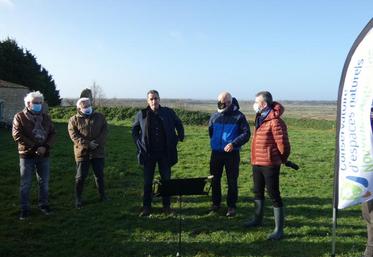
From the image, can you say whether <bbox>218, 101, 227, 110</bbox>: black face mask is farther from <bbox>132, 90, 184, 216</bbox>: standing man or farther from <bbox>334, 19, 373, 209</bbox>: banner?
<bbox>334, 19, 373, 209</bbox>: banner

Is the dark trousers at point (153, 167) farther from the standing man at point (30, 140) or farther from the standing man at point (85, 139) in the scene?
the standing man at point (30, 140)

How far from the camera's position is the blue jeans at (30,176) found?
7.28 m

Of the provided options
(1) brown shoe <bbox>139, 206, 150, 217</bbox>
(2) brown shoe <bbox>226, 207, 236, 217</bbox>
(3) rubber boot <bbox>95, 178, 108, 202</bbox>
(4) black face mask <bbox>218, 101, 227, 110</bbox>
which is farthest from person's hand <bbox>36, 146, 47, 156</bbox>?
(2) brown shoe <bbox>226, 207, 236, 217</bbox>

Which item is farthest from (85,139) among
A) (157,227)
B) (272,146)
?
(272,146)

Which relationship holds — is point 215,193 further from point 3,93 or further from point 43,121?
point 3,93

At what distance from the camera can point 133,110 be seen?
128ft

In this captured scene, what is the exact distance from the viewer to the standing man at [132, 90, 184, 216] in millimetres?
7359

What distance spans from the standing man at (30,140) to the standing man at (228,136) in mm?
2996

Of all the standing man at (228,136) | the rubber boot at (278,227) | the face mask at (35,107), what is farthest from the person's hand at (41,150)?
the rubber boot at (278,227)

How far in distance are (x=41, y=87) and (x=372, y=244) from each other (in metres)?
39.6

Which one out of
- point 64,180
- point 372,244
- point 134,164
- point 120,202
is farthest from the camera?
point 134,164

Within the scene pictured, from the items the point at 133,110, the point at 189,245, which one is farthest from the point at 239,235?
the point at 133,110

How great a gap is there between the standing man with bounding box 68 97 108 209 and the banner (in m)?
4.86

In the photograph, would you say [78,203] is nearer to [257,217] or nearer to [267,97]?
[257,217]
